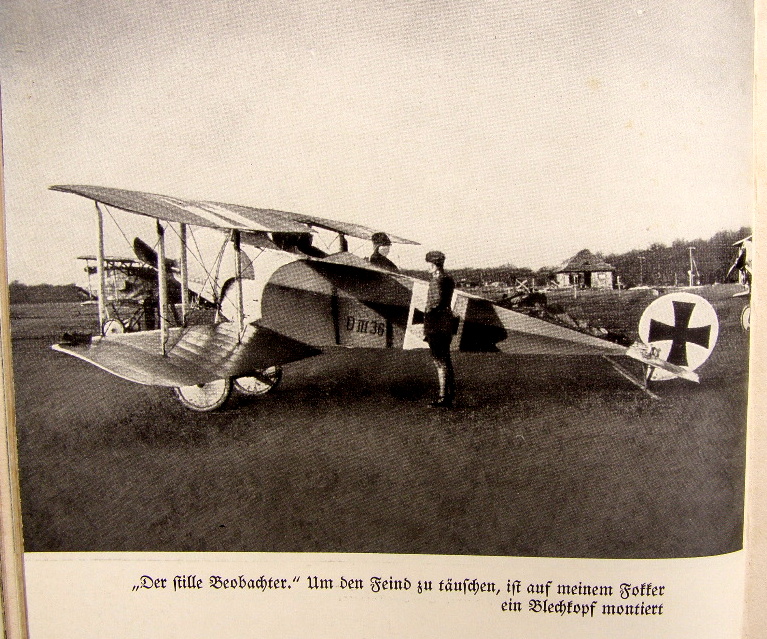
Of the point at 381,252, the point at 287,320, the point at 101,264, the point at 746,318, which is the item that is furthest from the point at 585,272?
the point at 101,264

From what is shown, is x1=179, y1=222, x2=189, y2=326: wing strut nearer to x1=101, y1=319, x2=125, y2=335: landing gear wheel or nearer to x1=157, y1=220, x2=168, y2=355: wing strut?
x1=157, y1=220, x2=168, y2=355: wing strut

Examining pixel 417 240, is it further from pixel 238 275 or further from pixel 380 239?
pixel 238 275

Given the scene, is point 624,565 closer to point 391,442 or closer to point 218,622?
point 391,442

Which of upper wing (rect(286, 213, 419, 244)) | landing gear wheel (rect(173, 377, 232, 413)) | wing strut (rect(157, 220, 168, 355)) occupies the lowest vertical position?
landing gear wheel (rect(173, 377, 232, 413))

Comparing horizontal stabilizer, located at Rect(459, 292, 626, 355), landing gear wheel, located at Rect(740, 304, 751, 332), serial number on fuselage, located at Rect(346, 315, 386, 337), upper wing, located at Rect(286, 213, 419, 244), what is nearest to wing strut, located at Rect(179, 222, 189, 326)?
upper wing, located at Rect(286, 213, 419, 244)

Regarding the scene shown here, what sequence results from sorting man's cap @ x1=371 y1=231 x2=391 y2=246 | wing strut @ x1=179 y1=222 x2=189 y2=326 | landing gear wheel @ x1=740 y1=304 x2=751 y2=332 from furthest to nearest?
wing strut @ x1=179 y1=222 x2=189 y2=326 → man's cap @ x1=371 y1=231 x2=391 y2=246 → landing gear wheel @ x1=740 y1=304 x2=751 y2=332

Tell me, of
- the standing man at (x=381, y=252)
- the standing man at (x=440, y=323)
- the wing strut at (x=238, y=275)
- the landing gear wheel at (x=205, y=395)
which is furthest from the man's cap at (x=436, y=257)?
→ the landing gear wheel at (x=205, y=395)

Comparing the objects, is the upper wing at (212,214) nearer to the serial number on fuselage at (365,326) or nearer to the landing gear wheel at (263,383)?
the serial number on fuselage at (365,326)
